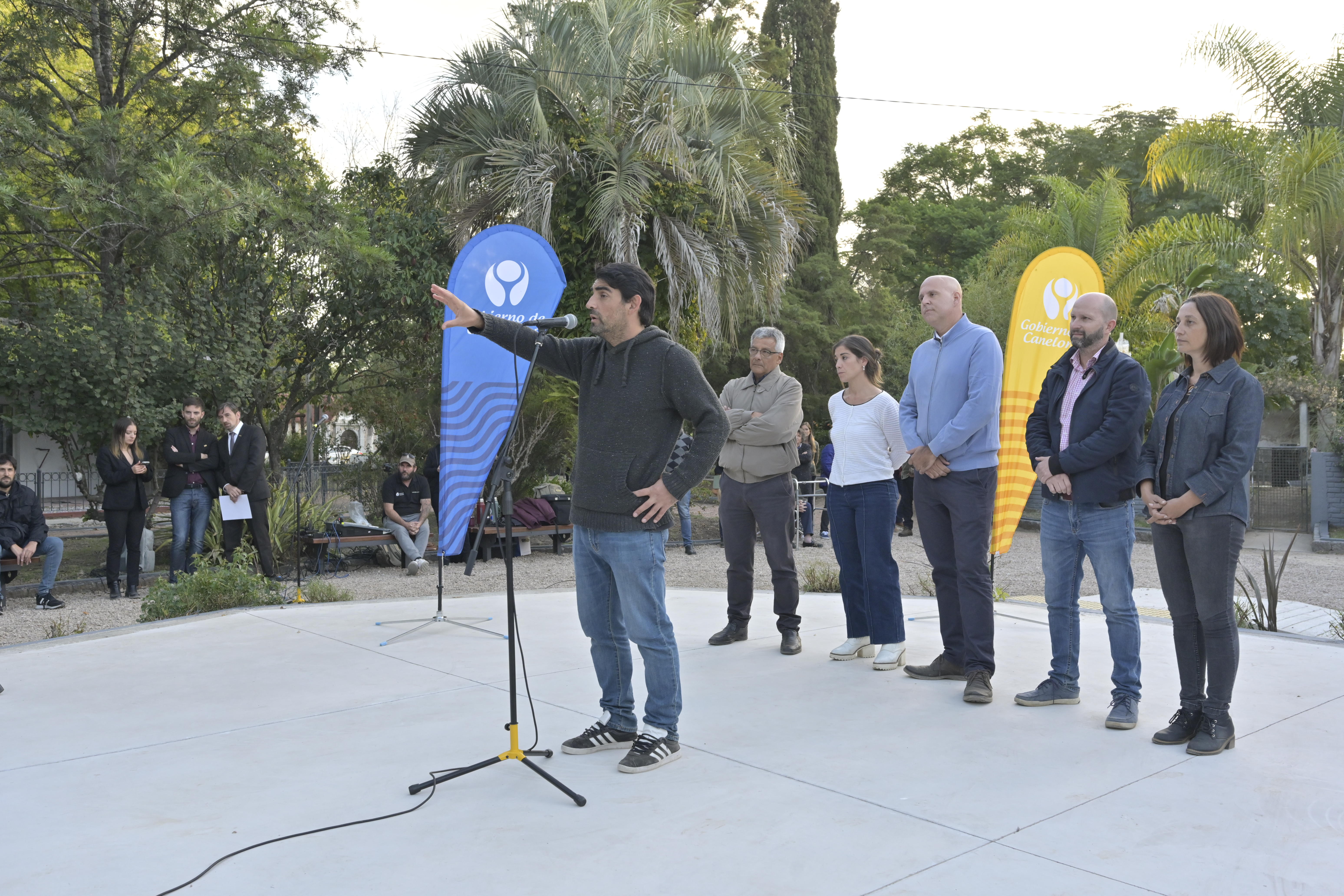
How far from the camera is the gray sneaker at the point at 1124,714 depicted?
171 inches

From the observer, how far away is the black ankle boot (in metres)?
3.99

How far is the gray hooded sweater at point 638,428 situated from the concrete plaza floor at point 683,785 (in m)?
1.05

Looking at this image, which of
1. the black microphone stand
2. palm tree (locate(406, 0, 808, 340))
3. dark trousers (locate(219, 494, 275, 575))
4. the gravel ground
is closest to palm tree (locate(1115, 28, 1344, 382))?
the gravel ground

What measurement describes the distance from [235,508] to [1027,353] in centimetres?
761

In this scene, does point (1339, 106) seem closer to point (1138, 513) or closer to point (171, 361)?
point (1138, 513)

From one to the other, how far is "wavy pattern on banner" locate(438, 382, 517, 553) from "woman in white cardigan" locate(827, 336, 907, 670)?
2.51 meters

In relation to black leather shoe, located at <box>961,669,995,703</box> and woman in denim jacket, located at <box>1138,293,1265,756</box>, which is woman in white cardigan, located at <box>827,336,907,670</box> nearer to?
black leather shoe, located at <box>961,669,995,703</box>

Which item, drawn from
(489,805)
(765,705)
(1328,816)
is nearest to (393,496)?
(765,705)

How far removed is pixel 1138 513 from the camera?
58.1ft

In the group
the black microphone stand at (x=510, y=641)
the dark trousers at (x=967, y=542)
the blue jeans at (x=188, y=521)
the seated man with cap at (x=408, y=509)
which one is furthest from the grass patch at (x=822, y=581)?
the blue jeans at (x=188, y=521)

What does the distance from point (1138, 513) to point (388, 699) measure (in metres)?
15.9

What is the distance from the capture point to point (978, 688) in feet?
15.8

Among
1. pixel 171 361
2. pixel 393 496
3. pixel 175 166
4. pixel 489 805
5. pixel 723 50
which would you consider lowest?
pixel 489 805

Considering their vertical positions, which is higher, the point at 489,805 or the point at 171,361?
the point at 171,361
